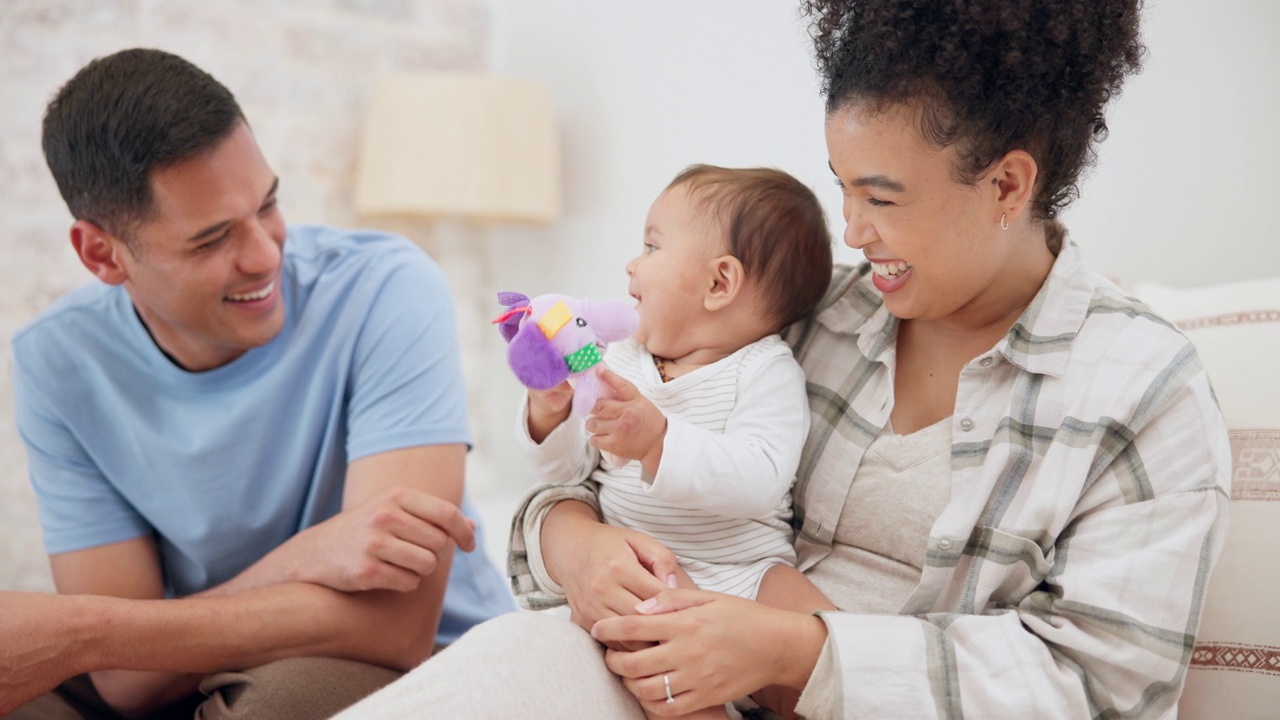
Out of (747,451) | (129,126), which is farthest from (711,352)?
(129,126)

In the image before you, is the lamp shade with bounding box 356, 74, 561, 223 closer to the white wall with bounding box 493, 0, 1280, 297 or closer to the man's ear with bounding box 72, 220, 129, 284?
the white wall with bounding box 493, 0, 1280, 297

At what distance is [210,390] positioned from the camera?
1.73 m

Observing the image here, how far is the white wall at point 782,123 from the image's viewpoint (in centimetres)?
157

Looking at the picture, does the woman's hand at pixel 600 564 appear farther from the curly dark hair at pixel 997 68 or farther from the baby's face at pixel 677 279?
the curly dark hair at pixel 997 68

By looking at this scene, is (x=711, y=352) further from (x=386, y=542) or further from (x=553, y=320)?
(x=386, y=542)

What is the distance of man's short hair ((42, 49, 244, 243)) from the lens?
62.4 inches

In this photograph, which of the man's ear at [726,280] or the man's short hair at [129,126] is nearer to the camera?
the man's ear at [726,280]

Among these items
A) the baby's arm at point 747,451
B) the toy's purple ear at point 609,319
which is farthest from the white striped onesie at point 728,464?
the toy's purple ear at point 609,319

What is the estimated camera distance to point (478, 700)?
1037 mm

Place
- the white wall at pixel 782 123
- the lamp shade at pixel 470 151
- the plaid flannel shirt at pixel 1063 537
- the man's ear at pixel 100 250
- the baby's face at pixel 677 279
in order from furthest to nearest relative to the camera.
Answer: the lamp shade at pixel 470 151, the man's ear at pixel 100 250, the white wall at pixel 782 123, the baby's face at pixel 677 279, the plaid flannel shirt at pixel 1063 537

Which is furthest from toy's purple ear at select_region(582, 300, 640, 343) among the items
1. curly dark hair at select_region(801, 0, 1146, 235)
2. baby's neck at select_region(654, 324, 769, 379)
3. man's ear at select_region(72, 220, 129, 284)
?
man's ear at select_region(72, 220, 129, 284)

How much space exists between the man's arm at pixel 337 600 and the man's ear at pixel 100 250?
21.2 inches

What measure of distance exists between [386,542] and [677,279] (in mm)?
529

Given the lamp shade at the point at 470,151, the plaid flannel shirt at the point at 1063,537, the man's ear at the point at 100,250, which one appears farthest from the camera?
the lamp shade at the point at 470,151
